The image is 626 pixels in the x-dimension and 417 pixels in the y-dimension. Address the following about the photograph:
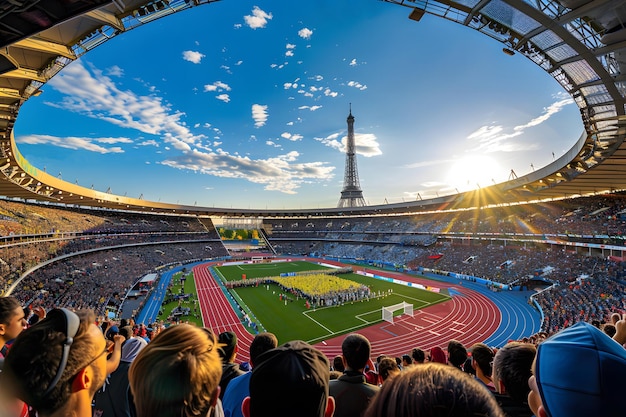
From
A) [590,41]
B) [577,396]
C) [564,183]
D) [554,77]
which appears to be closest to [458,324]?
[564,183]

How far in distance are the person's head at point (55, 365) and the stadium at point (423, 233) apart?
7.54m

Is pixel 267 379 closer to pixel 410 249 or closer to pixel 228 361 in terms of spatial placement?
pixel 228 361

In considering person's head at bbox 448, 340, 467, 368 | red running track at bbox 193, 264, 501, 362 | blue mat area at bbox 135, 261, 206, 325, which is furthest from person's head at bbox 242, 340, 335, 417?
blue mat area at bbox 135, 261, 206, 325

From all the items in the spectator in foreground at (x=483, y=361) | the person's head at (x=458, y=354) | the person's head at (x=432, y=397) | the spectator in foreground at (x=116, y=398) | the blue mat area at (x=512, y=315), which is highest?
the person's head at (x=432, y=397)

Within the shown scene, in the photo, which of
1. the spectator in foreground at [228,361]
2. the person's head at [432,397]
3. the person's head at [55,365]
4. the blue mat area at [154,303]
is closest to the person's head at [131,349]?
the spectator in foreground at [228,361]

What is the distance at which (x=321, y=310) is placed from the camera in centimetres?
2561

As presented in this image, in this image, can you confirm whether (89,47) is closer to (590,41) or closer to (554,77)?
(590,41)

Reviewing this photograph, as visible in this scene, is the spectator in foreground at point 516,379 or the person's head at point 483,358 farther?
A: the person's head at point 483,358

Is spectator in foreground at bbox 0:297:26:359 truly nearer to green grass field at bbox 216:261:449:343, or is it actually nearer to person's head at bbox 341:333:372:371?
person's head at bbox 341:333:372:371

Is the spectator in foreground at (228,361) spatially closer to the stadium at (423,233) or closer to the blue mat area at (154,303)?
the stadium at (423,233)

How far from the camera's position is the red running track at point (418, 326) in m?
18.6

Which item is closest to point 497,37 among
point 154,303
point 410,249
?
point 154,303

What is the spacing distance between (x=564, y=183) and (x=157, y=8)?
3133cm

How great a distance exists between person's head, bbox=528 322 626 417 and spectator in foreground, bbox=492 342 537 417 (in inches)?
51.3
